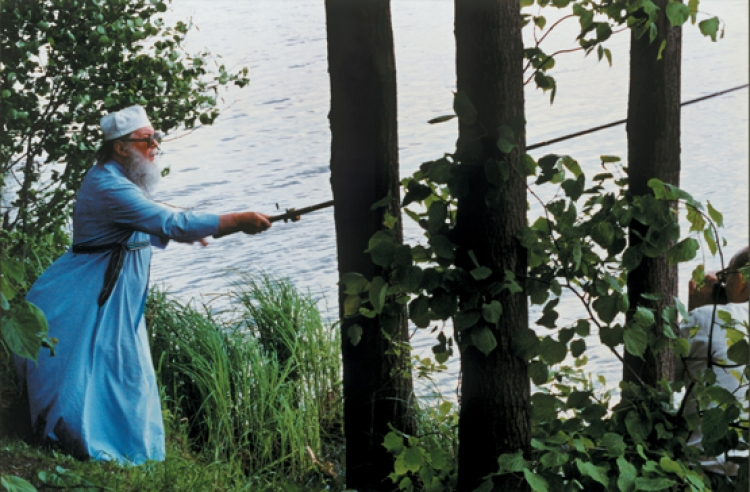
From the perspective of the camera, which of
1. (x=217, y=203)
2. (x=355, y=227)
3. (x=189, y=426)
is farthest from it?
(x=217, y=203)

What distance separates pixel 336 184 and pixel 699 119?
409cm

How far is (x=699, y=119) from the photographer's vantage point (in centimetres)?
606

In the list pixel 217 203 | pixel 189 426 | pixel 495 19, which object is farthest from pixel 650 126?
pixel 189 426

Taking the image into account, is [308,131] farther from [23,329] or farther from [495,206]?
[23,329]

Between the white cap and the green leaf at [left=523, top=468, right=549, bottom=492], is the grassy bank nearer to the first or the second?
the white cap

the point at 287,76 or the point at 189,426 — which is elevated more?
the point at 287,76

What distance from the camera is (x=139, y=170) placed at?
2.74 metres

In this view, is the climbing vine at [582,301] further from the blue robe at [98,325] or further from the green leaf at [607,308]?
the blue robe at [98,325]

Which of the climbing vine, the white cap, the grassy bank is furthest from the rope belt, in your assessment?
the climbing vine

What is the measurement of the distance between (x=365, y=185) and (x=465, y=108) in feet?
2.34

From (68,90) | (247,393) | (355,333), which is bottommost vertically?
(247,393)

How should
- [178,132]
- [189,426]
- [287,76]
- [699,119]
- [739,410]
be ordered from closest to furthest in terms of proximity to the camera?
1. [739,410]
2. [189,426]
3. [178,132]
4. [287,76]
5. [699,119]

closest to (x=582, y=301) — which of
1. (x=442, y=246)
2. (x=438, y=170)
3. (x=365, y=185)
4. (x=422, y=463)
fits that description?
(x=442, y=246)

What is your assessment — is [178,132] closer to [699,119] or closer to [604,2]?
[604,2]
